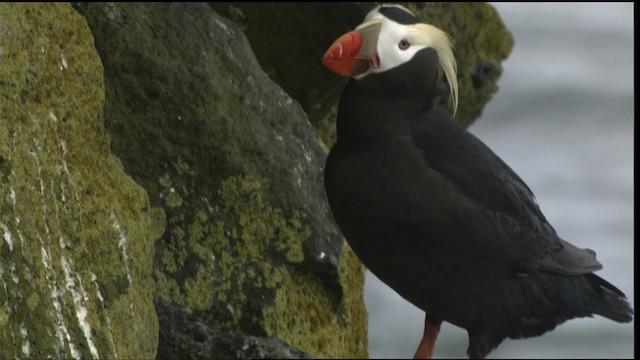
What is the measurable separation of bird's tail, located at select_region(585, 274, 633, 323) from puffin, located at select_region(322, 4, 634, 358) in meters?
0.09

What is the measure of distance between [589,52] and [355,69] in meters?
8.49

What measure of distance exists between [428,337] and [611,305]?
64 centimetres

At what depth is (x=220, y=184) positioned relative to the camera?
17.6 feet

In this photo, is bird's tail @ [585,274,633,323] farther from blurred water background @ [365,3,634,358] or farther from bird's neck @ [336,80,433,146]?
blurred water background @ [365,3,634,358]

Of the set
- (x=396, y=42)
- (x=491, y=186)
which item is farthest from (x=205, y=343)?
(x=396, y=42)

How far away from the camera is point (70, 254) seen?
429cm

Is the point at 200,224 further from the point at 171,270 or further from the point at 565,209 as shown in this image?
Result: the point at 565,209

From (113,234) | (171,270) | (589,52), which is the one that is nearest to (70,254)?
(113,234)

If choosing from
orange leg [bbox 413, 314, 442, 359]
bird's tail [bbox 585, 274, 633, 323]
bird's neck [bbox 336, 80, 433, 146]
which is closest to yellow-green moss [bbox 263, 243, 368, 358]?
orange leg [bbox 413, 314, 442, 359]

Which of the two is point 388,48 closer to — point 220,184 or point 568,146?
point 220,184

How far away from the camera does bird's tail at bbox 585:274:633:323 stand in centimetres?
495

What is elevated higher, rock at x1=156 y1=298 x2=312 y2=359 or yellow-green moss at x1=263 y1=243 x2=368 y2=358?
rock at x1=156 y1=298 x2=312 y2=359

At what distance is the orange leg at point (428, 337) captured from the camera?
16.6ft

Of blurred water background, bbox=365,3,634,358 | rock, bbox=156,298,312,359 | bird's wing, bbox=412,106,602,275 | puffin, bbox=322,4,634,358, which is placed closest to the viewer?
puffin, bbox=322,4,634,358
